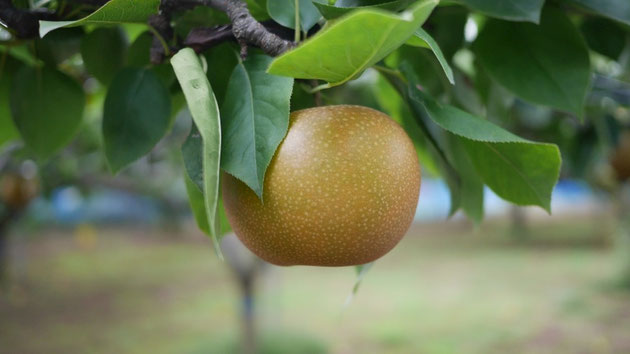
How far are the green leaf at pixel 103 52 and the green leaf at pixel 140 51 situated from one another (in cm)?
6

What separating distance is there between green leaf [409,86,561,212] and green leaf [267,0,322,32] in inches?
3.9

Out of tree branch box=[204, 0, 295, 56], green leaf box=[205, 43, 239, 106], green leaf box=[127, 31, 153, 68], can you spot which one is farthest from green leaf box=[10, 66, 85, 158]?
tree branch box=[204, 0, 295, 56]

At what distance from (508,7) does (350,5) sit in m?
0.14

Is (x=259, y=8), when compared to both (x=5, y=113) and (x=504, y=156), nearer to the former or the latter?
(x=504, y=156)

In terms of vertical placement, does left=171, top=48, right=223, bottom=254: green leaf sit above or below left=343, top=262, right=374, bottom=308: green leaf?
above

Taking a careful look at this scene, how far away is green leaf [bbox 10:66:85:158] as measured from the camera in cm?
66

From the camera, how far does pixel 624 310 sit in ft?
18.7

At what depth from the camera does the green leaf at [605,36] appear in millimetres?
710

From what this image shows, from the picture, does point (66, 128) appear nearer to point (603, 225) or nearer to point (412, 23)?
point (412, 23)

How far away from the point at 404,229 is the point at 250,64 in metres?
0.18

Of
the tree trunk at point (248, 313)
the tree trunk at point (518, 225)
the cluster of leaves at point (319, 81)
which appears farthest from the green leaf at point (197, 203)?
the tree trunk at point (518, 225)

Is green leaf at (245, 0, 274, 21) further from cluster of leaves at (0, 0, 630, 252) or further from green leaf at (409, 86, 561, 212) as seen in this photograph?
green leaf at (409, 86, 561, 212)

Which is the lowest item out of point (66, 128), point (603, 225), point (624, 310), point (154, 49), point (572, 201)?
point (572, 201)

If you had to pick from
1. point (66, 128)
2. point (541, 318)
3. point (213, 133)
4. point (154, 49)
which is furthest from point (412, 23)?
point (541, 318)
